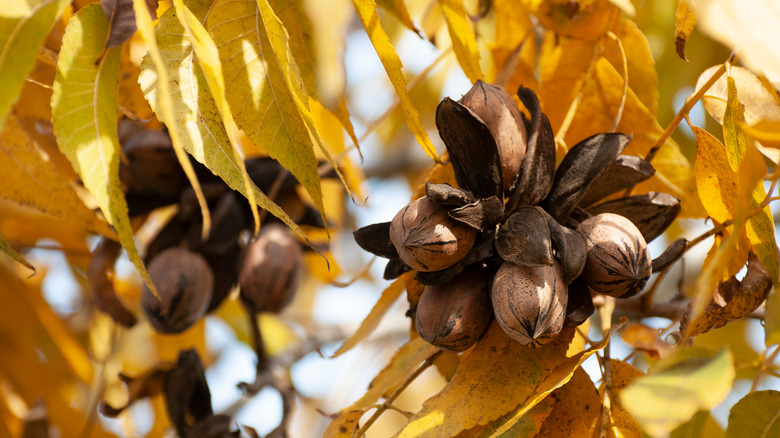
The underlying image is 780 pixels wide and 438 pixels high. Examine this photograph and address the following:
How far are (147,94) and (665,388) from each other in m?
0.64

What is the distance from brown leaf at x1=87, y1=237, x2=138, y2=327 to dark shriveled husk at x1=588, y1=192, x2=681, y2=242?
36.1 inches

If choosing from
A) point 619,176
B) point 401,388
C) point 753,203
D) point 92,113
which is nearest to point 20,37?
point 92,113

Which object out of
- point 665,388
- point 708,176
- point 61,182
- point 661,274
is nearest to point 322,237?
point 61,182

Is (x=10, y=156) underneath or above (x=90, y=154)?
underneath

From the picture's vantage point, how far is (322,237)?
170 cm

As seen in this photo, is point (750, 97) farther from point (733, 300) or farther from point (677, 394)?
point (677, 394)

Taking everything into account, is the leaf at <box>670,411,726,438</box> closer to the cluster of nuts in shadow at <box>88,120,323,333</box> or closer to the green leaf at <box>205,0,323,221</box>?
the green leaf at <box>205,0,323,221</box>

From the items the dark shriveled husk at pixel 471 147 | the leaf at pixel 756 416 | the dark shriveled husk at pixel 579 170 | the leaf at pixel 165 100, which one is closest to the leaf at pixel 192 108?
the leaf at pixel 165 100

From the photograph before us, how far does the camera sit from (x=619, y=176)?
936mm

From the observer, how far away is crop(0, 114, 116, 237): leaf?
114 cm

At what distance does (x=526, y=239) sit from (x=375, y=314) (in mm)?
330

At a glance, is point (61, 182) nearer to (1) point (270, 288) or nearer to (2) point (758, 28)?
(1) point (270, 288)

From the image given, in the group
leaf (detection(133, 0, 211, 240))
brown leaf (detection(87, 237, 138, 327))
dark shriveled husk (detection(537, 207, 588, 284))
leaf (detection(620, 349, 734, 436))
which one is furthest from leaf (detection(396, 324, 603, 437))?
brown leaf (detection(87, 237, 138, 327))

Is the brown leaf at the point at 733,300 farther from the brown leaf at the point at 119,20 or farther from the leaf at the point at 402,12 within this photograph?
the brown leaf at the point at 119,20
